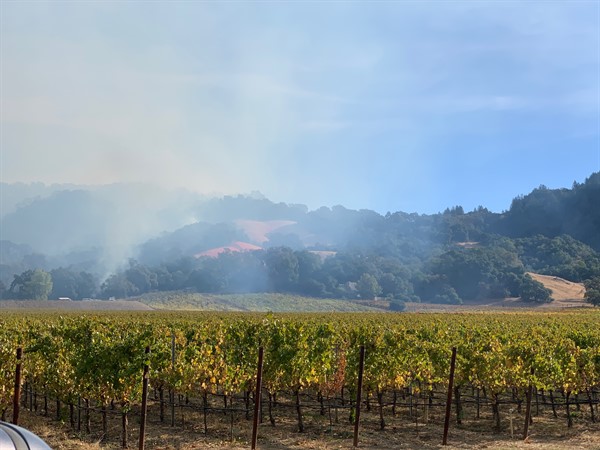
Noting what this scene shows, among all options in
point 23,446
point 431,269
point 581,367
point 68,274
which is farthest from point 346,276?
point 23,446

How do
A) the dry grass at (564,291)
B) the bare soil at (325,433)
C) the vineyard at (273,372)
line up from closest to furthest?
the bare soil at (325,433) < the vineyard at (273,372) < the dry grass at (564,291)

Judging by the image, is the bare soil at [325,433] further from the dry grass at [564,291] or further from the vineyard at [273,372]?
the dry grass at [564,291]

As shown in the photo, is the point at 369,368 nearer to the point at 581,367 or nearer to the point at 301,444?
the point at 301,444

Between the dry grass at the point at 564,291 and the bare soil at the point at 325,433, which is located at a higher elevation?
the dry grass at the point at 564,291

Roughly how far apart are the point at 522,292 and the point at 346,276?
2080 inches

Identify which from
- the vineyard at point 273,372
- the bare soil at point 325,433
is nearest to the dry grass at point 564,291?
the bare soil at point 325,433

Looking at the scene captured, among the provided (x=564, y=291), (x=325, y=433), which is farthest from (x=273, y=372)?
(x=564, y=291)

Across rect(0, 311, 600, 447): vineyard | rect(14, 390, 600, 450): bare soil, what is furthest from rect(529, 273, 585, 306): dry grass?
rect(0, 311, 600, 447): vineyard

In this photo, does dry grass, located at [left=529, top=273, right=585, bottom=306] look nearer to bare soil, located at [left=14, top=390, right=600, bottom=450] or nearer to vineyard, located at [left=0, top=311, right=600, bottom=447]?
bare soil, located at [left=14, top=390, right=600, bottom=450]

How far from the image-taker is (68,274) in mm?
166125

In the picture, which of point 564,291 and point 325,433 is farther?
point 564,291

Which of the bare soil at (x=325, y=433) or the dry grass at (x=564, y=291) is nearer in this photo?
the bare soil at (x=325, y=433)

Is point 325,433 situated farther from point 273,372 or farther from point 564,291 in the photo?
point 564,291

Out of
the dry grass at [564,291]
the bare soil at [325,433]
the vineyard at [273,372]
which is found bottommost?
the bare soil at [325,433]
